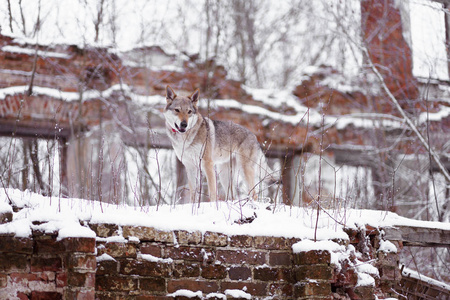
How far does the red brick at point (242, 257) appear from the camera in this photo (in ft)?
13.6

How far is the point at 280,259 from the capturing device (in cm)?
430

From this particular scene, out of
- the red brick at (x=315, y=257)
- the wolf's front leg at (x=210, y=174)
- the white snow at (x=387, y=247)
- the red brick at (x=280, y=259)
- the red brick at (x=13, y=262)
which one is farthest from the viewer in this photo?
the wolf's front leg at (x=210, y=174)

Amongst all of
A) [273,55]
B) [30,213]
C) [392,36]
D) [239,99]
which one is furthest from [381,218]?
[273,55]

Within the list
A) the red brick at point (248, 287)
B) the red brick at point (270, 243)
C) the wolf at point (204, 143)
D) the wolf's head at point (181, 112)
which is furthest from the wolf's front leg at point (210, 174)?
the red brick at point (248, 287)

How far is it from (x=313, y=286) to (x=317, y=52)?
19.6 meters

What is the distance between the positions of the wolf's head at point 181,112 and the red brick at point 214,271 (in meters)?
3.24

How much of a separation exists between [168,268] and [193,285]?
0.77ft

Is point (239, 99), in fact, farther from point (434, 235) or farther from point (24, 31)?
point (434, 235)

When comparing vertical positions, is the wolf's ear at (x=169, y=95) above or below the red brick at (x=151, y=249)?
above

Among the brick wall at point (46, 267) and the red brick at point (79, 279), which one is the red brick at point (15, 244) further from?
the red brick at point (79, 279)

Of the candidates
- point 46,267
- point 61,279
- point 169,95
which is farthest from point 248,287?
point 169,95

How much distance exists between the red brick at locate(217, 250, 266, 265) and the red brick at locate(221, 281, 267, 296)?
157 millimetres

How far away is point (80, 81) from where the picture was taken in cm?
1155

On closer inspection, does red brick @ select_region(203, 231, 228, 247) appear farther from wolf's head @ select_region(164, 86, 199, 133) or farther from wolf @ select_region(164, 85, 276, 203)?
wolf's head @ select_region(164, 86, 199, 133)
